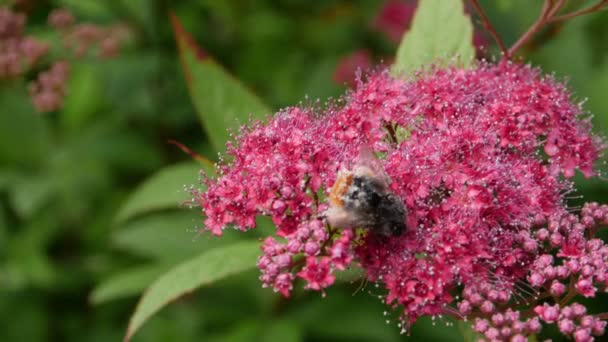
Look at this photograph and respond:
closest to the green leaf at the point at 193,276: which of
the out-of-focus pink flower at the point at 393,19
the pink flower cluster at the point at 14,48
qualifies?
the pink flower cluster at the point at 14,48

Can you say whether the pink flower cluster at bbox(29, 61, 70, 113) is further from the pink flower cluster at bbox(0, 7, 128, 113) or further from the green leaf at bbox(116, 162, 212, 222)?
the green leaf at bbox(116, 162, 212, 222)

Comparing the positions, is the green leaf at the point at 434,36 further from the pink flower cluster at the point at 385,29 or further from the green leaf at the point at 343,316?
the pink flower cluster at the point at 385,29

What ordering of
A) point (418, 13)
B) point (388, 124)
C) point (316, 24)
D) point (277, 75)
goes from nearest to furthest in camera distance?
point (388, 124), point (418, 13), point (277, 75), point (316, 24)

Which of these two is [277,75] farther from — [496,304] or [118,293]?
[496,304]

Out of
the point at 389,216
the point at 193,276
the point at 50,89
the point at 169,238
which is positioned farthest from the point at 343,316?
the point at 50,89

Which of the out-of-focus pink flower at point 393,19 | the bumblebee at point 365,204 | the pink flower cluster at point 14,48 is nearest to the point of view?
the bumblebee at point 365,204

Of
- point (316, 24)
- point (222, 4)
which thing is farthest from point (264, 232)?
point (316, 24)
